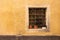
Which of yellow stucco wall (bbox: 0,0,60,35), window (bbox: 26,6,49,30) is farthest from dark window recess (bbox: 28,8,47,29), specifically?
yellow stucco wall (bbox: 0,0,60,35)

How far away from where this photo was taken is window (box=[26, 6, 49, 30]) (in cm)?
358

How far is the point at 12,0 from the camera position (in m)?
3.53

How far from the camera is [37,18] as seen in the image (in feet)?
11.9

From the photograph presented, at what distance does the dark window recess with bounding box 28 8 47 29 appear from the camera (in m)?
3.59

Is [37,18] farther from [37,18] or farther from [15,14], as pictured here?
[15,14]

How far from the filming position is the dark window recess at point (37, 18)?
3.59 m

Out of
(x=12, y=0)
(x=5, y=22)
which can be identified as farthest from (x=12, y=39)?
(x=12, y=0)

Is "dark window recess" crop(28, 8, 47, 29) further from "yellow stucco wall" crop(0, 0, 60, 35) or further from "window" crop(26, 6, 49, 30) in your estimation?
"yellow stucco wall" crop(0, 0, 60, 35)

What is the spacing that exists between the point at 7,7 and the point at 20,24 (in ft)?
1.58

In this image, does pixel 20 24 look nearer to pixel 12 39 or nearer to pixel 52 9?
pixel 12 39

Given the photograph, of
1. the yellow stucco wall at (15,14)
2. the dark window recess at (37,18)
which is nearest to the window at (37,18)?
the dark window recess at (37,18)

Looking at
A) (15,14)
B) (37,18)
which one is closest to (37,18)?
(37,18)

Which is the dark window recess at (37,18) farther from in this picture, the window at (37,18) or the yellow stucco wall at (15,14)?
the yellow stucco wall at (15,14)

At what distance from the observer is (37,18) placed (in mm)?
3623
